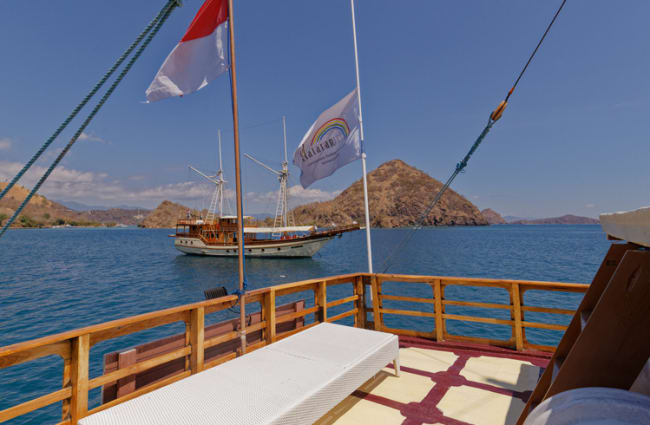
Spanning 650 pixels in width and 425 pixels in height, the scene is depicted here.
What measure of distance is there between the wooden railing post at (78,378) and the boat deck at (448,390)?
1.96 metres

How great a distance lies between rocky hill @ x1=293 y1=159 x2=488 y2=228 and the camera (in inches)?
5797

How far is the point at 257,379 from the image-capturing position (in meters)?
2.57

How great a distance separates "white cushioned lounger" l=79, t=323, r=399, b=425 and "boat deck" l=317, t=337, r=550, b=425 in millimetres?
437

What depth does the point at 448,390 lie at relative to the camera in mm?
3512

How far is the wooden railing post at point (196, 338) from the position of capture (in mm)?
3207

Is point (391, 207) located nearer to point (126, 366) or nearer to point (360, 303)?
point (360, 303)

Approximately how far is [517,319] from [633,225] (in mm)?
4157

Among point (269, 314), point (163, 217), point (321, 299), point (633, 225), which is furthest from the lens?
point (163, 217)

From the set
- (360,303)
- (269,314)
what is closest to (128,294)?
(360,303)

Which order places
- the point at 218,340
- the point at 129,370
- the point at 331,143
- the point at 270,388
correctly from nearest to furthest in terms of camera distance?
the point at 270,388, the point at 129,370, the point at 218,340, the point at 331,143

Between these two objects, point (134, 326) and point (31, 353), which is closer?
point (31, 353)

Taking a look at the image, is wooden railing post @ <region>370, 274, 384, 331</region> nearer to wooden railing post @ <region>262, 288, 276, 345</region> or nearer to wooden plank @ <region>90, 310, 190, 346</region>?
wooden railing post @ <region>262, 288, 276, 345</region>

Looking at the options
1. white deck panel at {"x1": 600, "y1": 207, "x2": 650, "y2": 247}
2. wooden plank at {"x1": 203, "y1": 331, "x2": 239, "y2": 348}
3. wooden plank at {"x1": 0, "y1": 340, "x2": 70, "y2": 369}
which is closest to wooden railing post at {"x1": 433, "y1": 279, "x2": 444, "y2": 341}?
wooden plank at {"x1": 203, "y1": 331, "x2": 239, "y2": 348}

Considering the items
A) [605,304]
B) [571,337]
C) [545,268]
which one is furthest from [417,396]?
[545,268]
